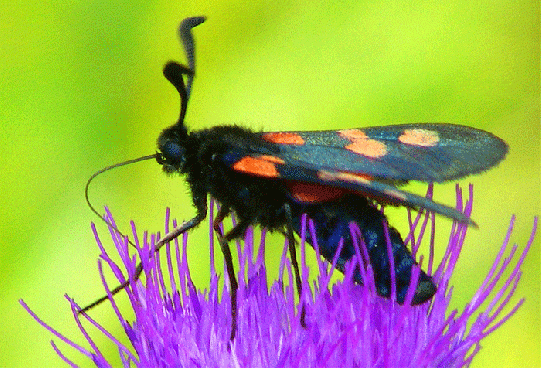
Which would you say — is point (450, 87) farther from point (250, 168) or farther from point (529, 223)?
point (250, 168)

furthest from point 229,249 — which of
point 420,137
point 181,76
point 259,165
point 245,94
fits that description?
point 245,94

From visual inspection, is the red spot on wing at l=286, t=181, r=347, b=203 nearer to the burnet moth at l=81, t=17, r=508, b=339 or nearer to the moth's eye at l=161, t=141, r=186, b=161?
the burnet moth at l=81, t=17, r=508, b=339

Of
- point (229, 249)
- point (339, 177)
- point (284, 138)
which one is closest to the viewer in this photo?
point (339, 177)

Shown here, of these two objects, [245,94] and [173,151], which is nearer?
[173,151]

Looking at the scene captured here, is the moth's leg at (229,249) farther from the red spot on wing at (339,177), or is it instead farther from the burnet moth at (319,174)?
the red spot on wing at (339,177)

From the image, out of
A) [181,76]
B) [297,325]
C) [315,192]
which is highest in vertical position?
[181,76]

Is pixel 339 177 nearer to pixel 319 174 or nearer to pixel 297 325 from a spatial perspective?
pixel 319 174

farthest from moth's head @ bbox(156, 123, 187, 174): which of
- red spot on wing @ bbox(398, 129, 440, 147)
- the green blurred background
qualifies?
the green blurred background
